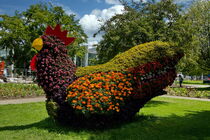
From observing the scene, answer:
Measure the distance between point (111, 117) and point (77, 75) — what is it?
149 centimetres

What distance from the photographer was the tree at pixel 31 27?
90.8 feet

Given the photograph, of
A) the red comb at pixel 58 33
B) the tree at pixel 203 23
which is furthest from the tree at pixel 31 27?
the red comb at pixel 58 33

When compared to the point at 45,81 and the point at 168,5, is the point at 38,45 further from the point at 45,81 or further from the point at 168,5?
the point at 168,5

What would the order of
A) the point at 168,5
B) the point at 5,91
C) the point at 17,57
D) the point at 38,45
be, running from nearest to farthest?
the point at 38,45, the point at 168,5, the point at 5,91, the point at 17,57

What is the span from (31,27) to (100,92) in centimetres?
2763

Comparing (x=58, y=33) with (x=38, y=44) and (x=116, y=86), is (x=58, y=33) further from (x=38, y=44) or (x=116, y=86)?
(x=116, y=86)

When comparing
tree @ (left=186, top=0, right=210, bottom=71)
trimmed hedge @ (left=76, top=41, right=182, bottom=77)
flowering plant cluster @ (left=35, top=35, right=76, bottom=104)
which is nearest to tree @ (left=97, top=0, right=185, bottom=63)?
trimmed hedge @ (left=76, top=41, right=182, bottom=77)

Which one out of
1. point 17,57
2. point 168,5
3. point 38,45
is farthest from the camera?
point 17,57

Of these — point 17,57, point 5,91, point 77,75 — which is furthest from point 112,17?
point 17,57

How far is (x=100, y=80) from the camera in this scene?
16.5ft

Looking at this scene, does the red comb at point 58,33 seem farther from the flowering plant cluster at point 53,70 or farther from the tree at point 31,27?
the tree at point 31,27

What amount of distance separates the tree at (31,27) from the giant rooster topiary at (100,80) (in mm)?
21445

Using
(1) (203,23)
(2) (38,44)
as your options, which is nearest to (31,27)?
(1) (203,23)

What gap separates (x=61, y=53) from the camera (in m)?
5.33
